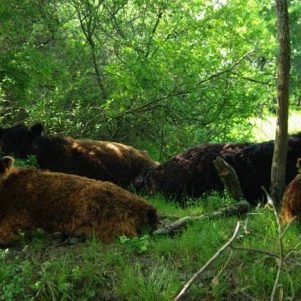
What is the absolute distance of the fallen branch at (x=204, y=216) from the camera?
570 centimetres

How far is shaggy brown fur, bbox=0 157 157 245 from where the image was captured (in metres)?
5.49

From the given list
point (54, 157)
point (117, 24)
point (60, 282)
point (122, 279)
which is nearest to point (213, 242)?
point (122, 279)

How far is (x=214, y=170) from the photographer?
850cm

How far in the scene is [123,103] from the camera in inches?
476

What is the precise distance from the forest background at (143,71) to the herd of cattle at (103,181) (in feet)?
5.18

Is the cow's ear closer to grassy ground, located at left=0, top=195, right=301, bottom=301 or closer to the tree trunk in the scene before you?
grassy ground, located at left=0, top=195, right=301, bottom=301

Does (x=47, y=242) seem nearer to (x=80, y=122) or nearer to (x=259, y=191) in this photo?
(x=259, y=191)

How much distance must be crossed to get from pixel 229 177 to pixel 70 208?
2694 mm

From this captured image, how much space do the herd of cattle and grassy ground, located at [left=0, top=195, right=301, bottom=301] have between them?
261mm

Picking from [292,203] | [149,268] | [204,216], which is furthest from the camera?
[204,216]

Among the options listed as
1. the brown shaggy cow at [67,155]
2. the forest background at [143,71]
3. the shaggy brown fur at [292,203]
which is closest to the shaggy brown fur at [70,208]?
the shaggy brown fur at [292,203]

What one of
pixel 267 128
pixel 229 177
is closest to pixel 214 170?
pixel 229 177

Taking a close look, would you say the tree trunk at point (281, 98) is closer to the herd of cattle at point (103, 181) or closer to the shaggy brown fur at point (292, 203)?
the herd of cattle at point (103, 181)

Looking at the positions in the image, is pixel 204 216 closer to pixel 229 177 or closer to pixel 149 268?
pixel 229 177
